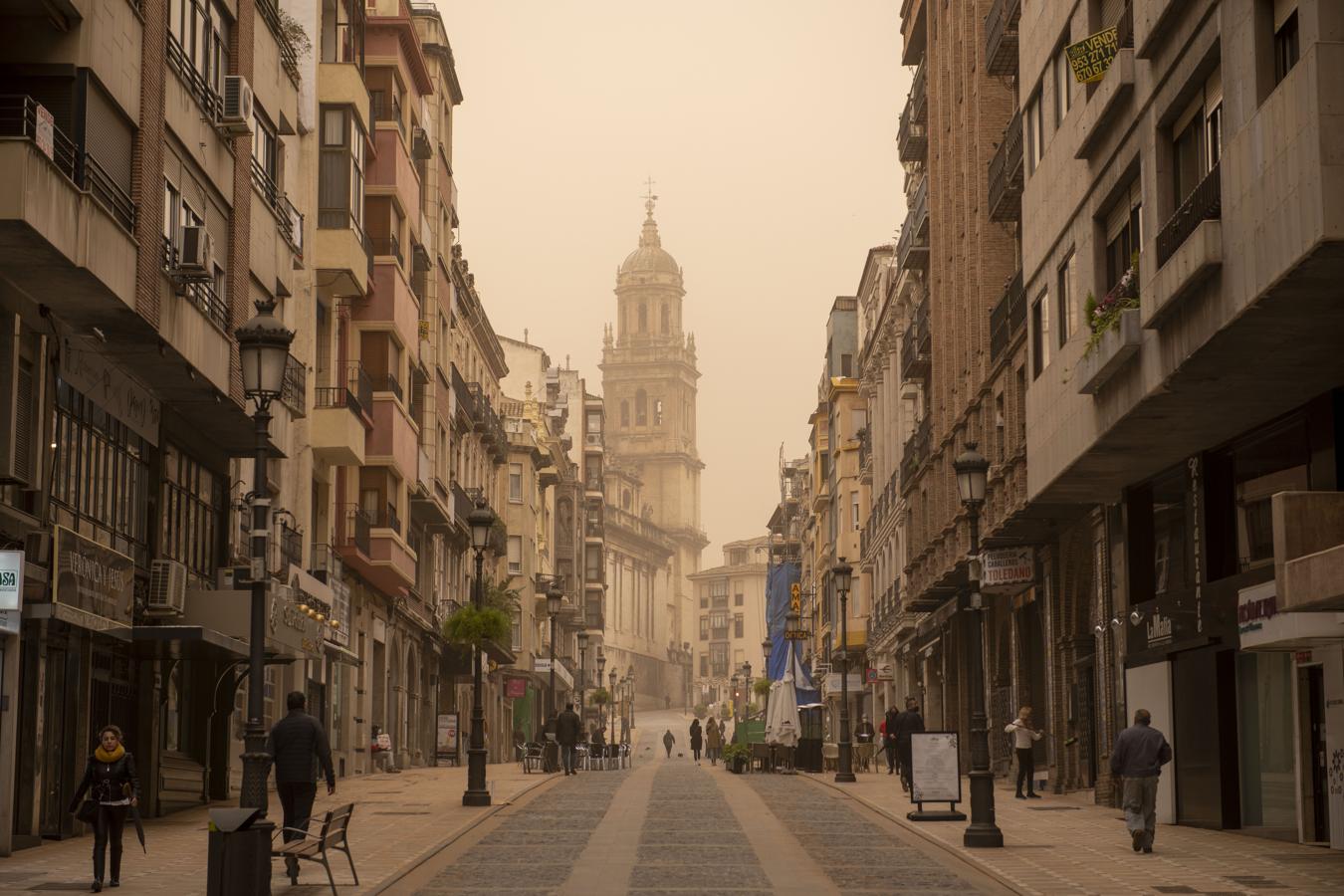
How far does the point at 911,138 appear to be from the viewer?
56.1 metres

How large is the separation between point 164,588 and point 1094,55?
48.6 feet

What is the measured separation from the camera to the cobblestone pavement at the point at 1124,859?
1858cm

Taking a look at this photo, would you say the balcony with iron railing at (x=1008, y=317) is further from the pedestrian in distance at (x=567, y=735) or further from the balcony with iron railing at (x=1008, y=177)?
the pedestrian in distance at (x=567, y=735)

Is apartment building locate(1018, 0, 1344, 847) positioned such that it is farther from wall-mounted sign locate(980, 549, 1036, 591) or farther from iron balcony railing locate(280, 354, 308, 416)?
iron balcony railing locate(280, 354, 308, 416)

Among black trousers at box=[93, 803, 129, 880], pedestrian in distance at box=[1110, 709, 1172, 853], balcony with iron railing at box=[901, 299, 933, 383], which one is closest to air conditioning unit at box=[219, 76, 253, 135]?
black trousers at box=[93, 803, 129, 880]

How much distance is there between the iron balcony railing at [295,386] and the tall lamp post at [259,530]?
1678 cm

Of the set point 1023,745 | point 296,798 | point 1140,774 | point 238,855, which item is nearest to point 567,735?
point 1023,745

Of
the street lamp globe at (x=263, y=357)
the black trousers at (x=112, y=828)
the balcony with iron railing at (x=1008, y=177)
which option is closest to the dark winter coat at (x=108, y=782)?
the black trousers at (x=112, y=828)

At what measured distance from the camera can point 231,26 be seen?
1225 inches

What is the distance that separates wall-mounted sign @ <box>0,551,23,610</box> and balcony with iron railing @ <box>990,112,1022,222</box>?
2106 cm

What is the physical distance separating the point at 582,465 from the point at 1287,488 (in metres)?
111

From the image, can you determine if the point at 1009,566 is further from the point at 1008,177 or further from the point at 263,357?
the point at 263,357

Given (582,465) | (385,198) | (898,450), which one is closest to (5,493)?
(385,198)

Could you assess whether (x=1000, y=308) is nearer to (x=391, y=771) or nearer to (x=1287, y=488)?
(x=1287, y=488)
